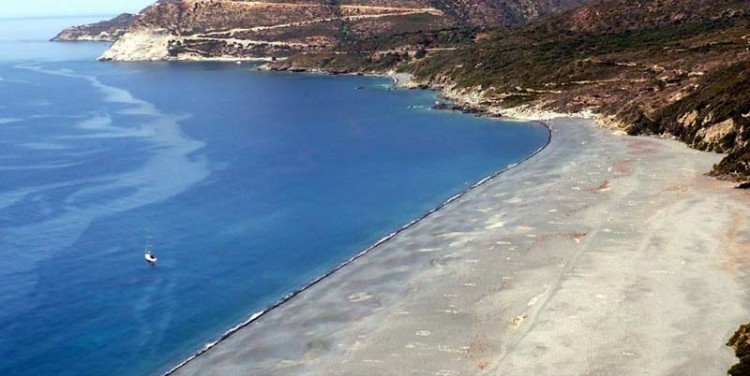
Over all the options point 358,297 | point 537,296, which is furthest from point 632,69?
point 358,297

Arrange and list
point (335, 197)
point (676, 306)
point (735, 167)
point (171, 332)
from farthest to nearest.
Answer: point (335, 197) < point (735, 167) < point (171, 332) < point (676, 306)

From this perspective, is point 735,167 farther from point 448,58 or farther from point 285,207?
point 448,58

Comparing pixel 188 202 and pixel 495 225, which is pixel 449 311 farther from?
pixel 188 202

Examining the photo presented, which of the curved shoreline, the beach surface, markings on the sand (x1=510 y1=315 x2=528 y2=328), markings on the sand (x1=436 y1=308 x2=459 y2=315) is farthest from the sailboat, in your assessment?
markings on the sand (x1=510 y1=315 x2=528 y2=328)

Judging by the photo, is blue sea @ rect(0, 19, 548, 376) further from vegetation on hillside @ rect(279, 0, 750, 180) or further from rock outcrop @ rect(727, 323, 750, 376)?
rock outcrop @ rect(727, 323, 750, 376)

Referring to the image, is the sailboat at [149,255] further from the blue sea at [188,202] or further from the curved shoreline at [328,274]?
the curved shoreline at [328,274]

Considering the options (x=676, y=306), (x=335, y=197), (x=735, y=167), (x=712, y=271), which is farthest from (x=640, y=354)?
(x=335, y=197)

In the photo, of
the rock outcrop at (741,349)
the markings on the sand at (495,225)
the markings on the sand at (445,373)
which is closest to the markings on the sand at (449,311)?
the markings on the sand at (445,373)
